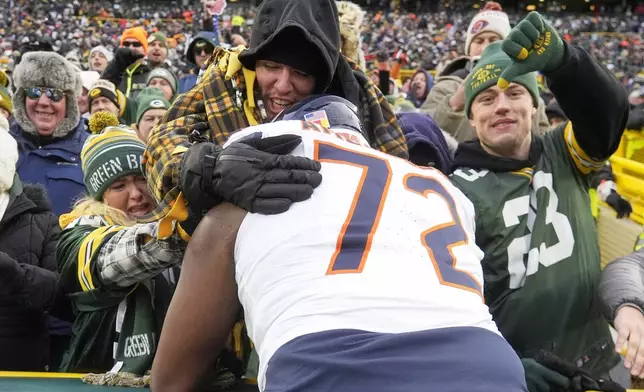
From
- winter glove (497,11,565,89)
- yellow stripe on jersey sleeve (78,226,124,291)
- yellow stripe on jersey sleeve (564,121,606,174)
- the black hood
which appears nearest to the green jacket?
yellow stripe on jersey sleeve (78,226,124,291)

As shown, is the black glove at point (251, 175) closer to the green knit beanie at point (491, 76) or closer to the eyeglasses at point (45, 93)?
the green knit beanie at point (491, 76)

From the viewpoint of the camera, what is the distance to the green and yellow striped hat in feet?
8.92

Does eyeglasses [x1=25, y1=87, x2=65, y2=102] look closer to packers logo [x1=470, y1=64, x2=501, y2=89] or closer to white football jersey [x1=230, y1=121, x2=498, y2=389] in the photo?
packers logo [x1=470, y1=64, x2=501, y2=89]

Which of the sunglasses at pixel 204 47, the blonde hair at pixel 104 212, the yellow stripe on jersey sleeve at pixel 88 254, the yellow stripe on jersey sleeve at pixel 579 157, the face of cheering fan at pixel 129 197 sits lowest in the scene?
the sunglasses at pixel 204 47

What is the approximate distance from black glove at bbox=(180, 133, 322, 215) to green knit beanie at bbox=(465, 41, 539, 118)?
119 centimetres

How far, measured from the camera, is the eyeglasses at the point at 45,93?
408 cm

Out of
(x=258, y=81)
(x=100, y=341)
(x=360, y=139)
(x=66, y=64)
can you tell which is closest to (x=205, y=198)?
(x=360, y=139)

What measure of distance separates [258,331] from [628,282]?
1.28m

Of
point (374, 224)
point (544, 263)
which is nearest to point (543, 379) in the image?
point (544, 263)

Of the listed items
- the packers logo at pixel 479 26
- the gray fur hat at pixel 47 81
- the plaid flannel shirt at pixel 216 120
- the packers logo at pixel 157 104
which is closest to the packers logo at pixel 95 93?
the packers logo at pixel 157 104

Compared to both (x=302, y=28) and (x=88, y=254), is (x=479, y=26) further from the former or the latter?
(x=88, y=254)

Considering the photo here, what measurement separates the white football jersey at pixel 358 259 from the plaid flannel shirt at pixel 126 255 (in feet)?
1.79

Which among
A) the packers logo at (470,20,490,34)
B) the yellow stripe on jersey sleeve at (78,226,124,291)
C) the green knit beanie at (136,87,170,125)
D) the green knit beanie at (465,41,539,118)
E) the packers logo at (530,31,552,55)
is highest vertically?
→ the packers logo at (530,31,552,55)

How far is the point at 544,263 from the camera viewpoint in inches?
91.1
